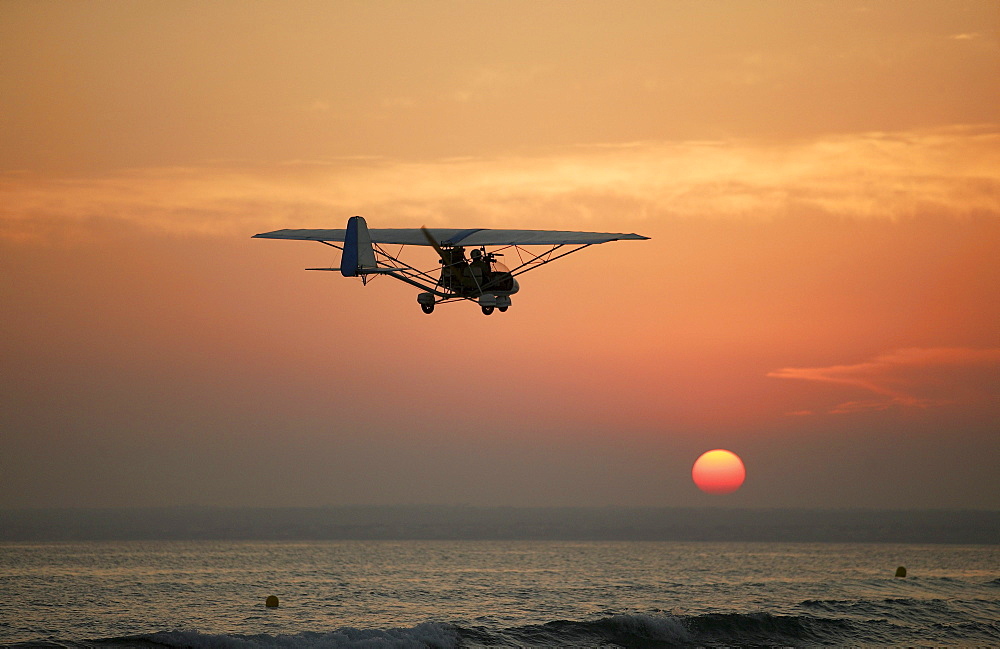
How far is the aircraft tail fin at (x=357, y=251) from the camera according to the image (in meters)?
30.3

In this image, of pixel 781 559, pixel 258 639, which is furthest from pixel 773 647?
pixel 781 559

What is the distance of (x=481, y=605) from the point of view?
195 feet

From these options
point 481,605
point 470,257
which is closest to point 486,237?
point 470,257

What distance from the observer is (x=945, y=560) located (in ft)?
405

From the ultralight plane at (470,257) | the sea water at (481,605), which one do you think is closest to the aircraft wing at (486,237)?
the ultralight plane at (470,257)

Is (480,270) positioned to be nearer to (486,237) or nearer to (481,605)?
(486,237)

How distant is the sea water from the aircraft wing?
20.2m

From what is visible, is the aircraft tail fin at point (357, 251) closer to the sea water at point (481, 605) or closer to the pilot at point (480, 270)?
the pilot at point (480, 270)

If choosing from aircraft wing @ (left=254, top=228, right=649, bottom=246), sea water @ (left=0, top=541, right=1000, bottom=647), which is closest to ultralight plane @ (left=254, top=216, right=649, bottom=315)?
aircraft wing @ (left=254, top=228, right=649, bottom=246)

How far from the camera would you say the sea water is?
46500mm

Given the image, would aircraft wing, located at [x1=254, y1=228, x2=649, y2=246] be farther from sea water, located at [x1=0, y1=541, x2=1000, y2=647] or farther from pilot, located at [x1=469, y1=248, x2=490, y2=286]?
sea water, located at [x1=0, y1=541, x2=1000, y2=647]

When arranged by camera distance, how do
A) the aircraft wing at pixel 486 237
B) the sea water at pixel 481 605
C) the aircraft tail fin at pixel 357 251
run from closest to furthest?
1. the aircraft tail fin at pixel 357 251
2. the aircraft wing at pixel 486 237
3. the sea water at pixel 481 605

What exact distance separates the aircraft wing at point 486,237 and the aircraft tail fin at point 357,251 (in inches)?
96.5

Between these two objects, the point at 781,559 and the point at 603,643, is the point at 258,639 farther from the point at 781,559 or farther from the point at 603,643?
the point at 781,559
